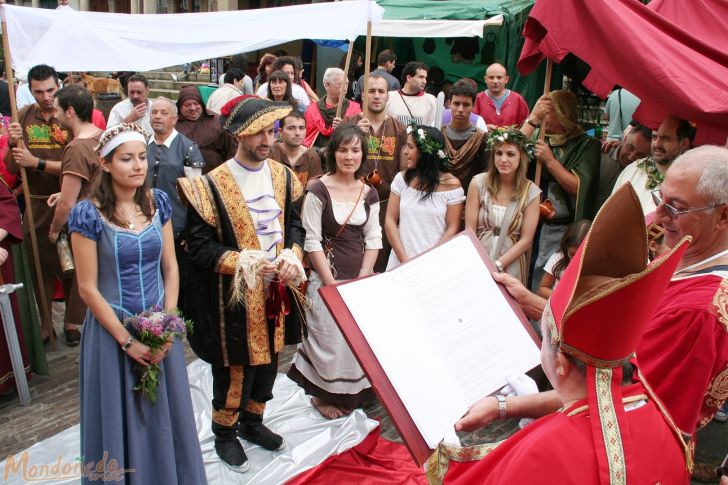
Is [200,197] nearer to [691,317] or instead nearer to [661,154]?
[691,317]

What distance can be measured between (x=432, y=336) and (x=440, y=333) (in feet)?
0.11

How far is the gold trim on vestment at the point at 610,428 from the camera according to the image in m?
1.35

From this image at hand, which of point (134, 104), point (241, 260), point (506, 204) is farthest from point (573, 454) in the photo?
point (134, 104)

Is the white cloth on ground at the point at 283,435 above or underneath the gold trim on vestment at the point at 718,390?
underneath

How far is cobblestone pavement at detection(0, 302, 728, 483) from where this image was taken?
12.3ft

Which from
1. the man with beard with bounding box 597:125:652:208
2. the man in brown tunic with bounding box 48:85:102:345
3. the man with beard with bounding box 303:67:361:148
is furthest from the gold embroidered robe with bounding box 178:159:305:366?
the man with beard with bounding box 303:67:361:148

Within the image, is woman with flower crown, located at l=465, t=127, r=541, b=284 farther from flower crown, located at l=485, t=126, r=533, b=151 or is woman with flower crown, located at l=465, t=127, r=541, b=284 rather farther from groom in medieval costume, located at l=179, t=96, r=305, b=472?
groom in medieval costume, located at l=179, t=96, r=305, b=472

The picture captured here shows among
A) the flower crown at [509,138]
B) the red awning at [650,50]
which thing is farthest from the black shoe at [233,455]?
the red awning at [650,50]

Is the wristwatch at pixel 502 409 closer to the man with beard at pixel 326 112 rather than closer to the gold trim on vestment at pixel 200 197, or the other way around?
the gold trim on vestment at pixel 200 197

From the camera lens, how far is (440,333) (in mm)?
2250

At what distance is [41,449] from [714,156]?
380 cm

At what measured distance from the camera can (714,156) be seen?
2.21 m

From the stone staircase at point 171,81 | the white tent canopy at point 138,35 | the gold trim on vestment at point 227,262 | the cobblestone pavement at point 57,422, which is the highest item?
the white tent canopy at point 138,35

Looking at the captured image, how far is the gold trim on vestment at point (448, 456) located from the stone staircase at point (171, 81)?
1549cm
